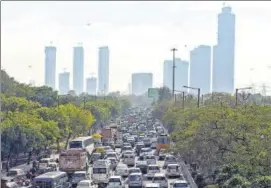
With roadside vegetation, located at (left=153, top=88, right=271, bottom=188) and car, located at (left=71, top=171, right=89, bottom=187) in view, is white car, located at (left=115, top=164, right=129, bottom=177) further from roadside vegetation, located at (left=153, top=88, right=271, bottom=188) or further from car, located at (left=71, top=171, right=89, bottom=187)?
car, located at (left=71, top=171, right=89, bottom=187)

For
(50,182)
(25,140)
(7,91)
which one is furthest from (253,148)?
(7,91)

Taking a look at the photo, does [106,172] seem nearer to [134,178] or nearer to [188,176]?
[134,178]

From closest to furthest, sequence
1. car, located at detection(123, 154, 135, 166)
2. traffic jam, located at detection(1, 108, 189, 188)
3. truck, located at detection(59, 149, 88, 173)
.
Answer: traffic jam, located at detection(1, 108, 189, 188), truck, located at detection(59, 149, 88, 173), car, located at detection(123, 154, 135, 166)

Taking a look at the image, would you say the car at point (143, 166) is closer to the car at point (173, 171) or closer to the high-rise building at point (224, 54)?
the car at point (173, 171)

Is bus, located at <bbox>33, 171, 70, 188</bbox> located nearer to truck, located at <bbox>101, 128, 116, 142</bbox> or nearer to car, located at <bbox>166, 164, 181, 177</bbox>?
car, located at <bbox>166, 164, 181, 177</bbox>

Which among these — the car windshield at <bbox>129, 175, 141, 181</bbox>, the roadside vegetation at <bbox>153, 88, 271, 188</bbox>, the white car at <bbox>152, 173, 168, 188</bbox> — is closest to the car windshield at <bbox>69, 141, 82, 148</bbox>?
the roadside vegetation at <bbox>153, 88, 271, 188</bbox>

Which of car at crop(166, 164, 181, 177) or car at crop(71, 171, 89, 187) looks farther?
car at crop(166, 164, 181, 177)

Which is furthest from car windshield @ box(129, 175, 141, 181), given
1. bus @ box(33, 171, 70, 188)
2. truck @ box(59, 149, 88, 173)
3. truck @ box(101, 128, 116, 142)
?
truck @ box(101, 128, 116, 142)

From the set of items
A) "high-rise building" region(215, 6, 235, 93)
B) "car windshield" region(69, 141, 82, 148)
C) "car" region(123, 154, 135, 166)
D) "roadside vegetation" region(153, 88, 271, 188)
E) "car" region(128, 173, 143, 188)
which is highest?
"high-rise building" region(215, 6, 235, 93)

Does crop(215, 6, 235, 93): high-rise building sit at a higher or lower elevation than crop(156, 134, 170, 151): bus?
higher

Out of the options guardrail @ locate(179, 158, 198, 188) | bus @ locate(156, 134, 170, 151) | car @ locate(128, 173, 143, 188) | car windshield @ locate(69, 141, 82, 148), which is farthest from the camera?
bus @ locate(156, 134, 170, 151)
